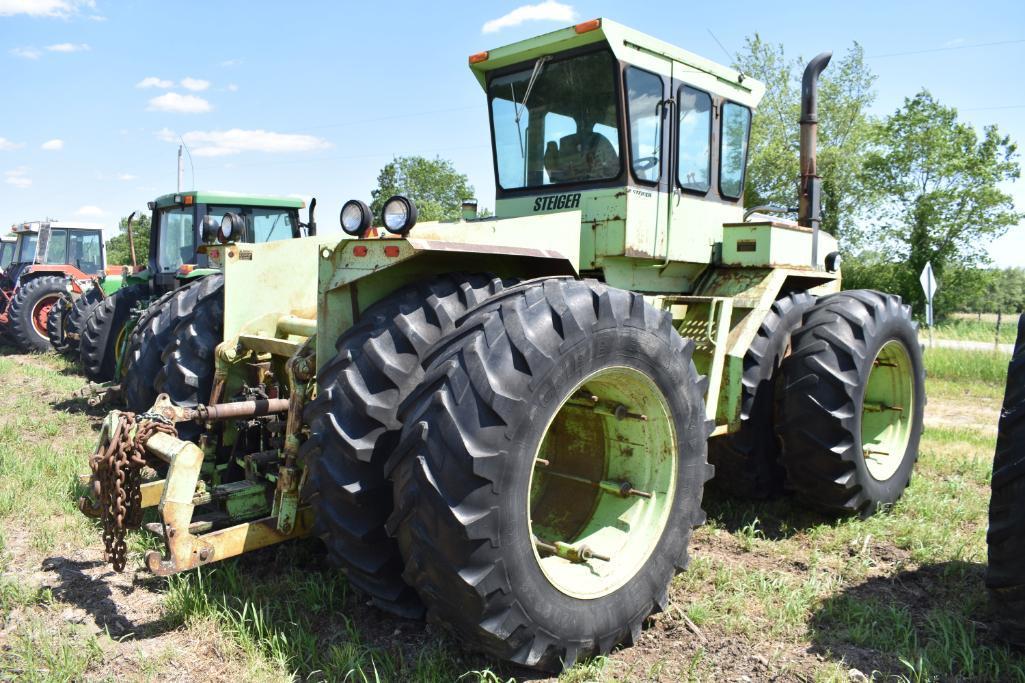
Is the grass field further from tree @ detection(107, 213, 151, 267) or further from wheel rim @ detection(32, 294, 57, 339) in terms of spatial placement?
tree @ detection(107, 213, 151, 267)

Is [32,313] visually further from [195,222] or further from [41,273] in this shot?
[195,222]

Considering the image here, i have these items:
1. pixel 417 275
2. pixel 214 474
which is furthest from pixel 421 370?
pixel 214 474

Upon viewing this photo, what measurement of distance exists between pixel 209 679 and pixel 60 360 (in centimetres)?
1193

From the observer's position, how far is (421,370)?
287 cm

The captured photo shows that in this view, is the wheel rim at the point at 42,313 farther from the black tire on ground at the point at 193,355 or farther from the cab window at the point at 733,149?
the cab window at the point at 733,149

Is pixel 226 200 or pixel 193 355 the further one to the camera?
pixel 226 200

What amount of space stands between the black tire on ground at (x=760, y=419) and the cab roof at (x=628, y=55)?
151 centimetres

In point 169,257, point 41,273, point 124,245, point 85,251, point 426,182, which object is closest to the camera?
point 169,257

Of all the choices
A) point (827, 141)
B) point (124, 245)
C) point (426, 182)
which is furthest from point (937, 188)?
point (124, 245)

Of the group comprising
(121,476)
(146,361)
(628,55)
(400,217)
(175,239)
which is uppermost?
(628,55)

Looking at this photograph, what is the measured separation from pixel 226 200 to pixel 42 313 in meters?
6.06

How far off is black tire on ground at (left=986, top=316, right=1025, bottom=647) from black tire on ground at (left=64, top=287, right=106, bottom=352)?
1157 centimetres

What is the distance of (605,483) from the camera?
11.2 feet

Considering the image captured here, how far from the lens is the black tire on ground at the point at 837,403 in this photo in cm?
439
